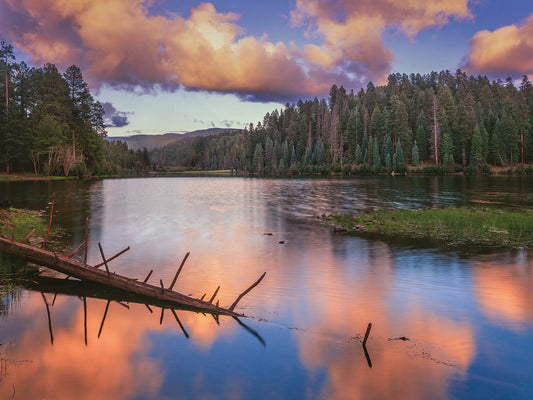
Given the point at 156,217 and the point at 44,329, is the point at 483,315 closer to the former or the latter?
the point at 44,329

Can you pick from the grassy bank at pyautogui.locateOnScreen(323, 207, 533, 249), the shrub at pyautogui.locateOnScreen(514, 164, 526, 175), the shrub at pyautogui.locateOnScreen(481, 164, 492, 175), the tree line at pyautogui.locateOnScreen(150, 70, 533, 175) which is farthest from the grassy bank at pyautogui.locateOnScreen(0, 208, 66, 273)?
the shrub at pyautogui.locateOnScreen(514, 164, 526, 175)

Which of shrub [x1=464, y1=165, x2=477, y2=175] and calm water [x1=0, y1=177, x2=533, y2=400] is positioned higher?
shrub [x1=464, y1=165, x2=477, y2=175]

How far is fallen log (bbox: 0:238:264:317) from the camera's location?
34.9ft

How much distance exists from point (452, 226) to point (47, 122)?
303 ft

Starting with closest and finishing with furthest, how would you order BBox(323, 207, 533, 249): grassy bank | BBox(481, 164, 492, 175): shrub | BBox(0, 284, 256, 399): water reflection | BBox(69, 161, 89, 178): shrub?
BBox(0, 284, 256, 399): water reflection, BBox(323, 207, 533, 249): grassy bank, BBox(69, 161, 89, 178): shrub, BBox(481, 164, 492, 175): shrub

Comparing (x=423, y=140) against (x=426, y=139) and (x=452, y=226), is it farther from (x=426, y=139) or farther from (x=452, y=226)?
(x=452, y=226)

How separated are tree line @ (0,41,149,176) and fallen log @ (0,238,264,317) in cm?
8581

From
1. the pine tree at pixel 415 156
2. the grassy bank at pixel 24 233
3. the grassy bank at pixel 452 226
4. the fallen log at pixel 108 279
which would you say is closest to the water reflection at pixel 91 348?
the fallen log at pixel 108 279

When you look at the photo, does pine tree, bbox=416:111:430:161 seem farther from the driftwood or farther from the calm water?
the driftwood

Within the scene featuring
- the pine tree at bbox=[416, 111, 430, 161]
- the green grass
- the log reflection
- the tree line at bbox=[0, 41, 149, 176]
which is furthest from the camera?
the pine tree at bbox=[416, 111, 430, 161]

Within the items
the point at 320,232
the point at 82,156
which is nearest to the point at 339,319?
the point at 320,232

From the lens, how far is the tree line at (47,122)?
8819 cm

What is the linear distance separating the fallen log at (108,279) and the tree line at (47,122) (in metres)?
85.8

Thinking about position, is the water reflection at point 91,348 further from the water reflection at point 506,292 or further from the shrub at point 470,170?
the shrub at point 470,170
